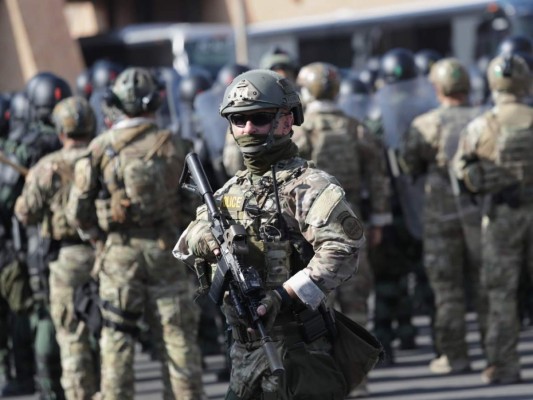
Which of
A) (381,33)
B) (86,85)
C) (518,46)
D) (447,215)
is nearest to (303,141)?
(447,215)

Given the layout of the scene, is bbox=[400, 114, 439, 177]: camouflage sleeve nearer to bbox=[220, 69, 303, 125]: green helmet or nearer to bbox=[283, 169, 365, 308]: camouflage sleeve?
bbox=[220, 69, 303, 125]: green helmet

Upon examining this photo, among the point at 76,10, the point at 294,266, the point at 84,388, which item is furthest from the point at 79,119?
the point at 76,10

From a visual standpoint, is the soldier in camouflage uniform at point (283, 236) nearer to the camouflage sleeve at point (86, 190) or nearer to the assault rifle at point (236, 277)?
the assault rifle at point (236, 277)

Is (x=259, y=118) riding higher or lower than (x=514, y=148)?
higher

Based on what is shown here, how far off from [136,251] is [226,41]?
71.7ft

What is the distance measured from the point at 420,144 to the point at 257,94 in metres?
4.50

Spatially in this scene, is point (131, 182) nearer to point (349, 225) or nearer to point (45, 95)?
point (45, 95)

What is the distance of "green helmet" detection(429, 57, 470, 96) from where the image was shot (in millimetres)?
10055

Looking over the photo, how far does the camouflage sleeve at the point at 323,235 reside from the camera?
5.58 meters

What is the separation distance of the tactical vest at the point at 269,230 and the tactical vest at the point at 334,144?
3.84 m

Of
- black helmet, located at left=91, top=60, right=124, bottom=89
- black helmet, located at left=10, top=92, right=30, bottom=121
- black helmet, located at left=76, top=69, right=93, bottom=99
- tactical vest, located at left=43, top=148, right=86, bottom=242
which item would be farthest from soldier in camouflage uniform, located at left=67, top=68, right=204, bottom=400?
black helmet, located at left=76, top=69, right=93, bottom=99

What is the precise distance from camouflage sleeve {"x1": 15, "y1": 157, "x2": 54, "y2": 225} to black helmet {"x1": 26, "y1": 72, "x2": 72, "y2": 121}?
4.10ft

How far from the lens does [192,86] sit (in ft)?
42.1

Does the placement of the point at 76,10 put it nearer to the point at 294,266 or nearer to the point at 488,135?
the point at 488,135
